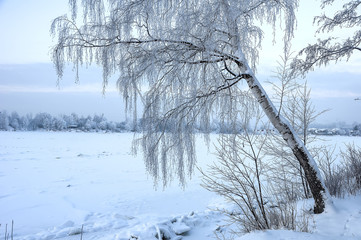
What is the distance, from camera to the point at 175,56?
3199mm

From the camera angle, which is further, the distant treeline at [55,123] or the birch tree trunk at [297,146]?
the distant treeline at [55,123]

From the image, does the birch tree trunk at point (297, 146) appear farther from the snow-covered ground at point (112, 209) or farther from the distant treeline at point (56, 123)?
the distant treeline at point (56, 123)

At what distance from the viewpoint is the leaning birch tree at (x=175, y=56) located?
304cm

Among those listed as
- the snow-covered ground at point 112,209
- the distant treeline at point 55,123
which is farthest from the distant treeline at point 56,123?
the snow-covered ground at point 112,209

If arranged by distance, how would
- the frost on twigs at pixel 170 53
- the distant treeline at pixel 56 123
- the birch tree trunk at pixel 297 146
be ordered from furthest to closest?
1. the distant treeline at pixel 56 123
2. the birch tree trunk at pixel 297 146
3. the frost on twigs at pixel 170 53

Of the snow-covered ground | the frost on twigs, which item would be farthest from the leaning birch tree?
the snow-covered ground

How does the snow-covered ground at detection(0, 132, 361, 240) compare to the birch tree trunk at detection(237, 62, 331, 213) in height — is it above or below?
below

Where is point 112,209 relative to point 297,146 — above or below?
below

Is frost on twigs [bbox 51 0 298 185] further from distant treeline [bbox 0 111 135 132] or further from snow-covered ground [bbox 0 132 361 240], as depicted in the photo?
distant treeline [bbox 0 111 135 132]

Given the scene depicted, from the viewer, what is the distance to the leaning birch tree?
Answer: 3.04 m

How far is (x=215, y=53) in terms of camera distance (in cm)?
321

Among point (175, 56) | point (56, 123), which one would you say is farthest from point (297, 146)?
point (56, 123)

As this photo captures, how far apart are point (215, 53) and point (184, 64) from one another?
428 millimetres

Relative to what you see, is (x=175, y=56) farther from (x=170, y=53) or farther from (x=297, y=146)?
(x=297, y=146)
